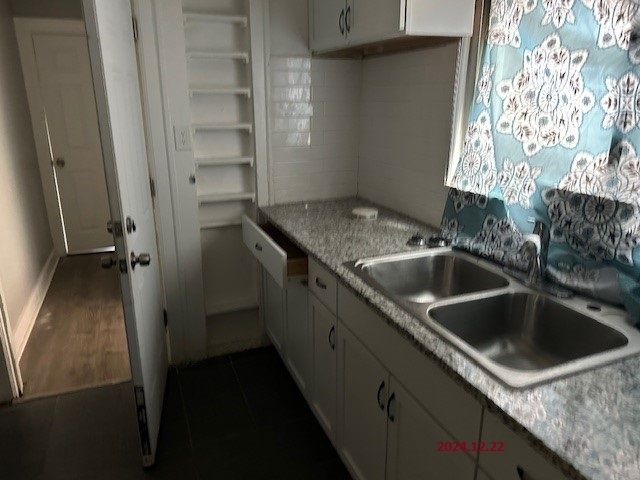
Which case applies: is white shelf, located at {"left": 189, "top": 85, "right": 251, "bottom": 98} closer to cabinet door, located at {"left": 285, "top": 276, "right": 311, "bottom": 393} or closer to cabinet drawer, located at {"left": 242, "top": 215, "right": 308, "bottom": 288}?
cabinet drawer, located at {"left": 242, "top": 215, "right": 308, "bottom": 288}

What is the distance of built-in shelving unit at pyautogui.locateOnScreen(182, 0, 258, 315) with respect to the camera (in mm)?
2240

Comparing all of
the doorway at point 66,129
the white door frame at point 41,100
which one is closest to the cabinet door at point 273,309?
the doorway at point 66,129

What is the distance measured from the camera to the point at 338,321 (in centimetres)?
167

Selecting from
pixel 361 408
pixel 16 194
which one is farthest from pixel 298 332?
pixel 16 194

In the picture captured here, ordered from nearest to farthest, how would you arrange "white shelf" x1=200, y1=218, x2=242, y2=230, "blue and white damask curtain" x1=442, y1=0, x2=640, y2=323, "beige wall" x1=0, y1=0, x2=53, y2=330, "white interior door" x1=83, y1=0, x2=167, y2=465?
"blue and white damask curtain" x1=442, y1=0, x2=640, y2=323, "white interior door" x1=83, y1=0, x2=167, y2=465, "white shelf" x1=200, y1=218, x2=242, y2=230, "beige wall" x1=0, y1=0, x2=53, y2=330

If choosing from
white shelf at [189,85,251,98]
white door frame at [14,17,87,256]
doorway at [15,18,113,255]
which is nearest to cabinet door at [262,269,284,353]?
white shelf at [189,85,251,98]

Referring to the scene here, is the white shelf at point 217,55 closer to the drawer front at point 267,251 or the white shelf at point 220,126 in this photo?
the white shelf at point 220,126

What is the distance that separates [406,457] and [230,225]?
1594mm

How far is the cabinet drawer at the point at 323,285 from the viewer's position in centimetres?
168

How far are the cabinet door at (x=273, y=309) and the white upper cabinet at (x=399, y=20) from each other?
1.22m

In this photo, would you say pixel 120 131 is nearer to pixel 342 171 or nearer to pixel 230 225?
pixel 230 225

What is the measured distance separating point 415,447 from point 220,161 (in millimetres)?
1661

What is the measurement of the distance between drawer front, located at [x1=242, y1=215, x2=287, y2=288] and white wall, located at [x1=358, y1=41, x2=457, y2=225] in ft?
2.31

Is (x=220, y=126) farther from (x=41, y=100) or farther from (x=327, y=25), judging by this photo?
(x=41, y=100)
